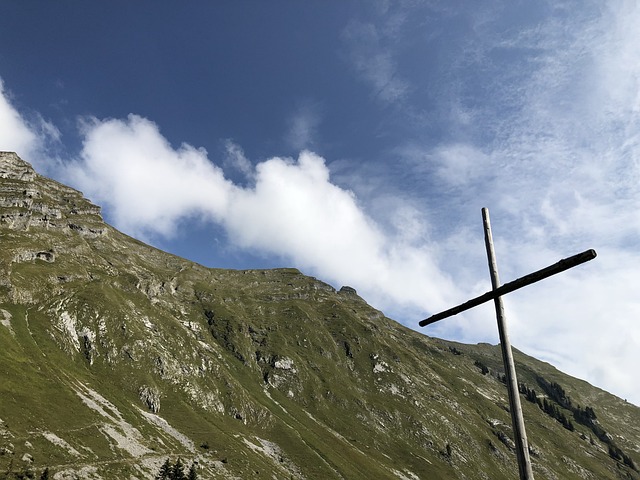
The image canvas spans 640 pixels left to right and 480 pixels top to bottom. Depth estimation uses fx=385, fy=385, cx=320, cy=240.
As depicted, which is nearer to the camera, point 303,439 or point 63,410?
point 63,410

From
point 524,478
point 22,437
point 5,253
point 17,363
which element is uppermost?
point 5,253

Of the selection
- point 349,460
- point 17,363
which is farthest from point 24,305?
point 349,460

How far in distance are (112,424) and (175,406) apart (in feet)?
154

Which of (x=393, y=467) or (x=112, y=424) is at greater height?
(x=393, y=467)

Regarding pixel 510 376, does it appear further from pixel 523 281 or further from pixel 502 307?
pixel 523 281

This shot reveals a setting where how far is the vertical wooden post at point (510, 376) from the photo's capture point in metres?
9.40

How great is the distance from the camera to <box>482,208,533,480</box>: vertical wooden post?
9398 mm

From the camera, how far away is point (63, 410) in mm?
112625

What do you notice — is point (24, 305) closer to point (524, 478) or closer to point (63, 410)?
point (63, 410)

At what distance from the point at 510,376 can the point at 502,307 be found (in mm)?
1827

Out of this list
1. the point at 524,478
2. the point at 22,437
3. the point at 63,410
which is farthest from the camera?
the point at 63,410

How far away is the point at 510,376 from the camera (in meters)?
10.1

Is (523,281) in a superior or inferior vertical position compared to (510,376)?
superior

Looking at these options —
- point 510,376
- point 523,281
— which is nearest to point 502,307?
point 523,281
